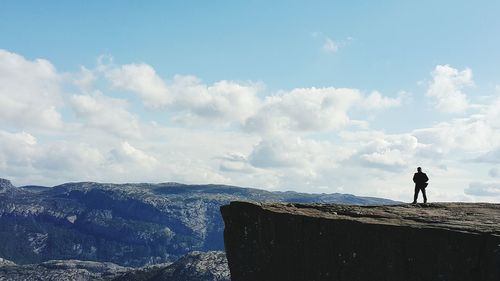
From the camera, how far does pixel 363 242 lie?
114 feet

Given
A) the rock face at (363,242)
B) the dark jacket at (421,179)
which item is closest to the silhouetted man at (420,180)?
the dark jacket at (421,179)

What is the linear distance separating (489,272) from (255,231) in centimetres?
1859

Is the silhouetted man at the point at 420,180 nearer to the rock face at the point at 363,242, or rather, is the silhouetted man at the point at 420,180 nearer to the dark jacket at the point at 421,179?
the dark jacket at the point at 421,179

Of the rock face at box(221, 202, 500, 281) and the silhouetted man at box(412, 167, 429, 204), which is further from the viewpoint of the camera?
the silhouetted man at box(412, 167, 429, 204)

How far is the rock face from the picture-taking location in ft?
98.8

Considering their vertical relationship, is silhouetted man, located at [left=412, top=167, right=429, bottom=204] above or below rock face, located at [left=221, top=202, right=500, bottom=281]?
above

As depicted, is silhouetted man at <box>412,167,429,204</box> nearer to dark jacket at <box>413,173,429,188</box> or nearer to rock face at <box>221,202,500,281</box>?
dark jacket at <box>413,173,429,188</box>

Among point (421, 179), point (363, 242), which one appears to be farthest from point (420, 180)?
point (363, 242)

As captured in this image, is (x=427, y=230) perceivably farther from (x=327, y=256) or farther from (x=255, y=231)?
(x=255, y=231)

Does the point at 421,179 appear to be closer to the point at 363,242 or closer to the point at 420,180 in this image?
the point at 420,180

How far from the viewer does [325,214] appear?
39438 millimetres

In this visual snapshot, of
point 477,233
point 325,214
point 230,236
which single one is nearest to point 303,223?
point 325,214

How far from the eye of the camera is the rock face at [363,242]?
3012 centimetres

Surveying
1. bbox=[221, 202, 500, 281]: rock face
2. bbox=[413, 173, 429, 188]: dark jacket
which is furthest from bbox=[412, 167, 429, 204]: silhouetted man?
bbox=[221, 202, 500, 281]: rock face
